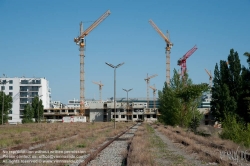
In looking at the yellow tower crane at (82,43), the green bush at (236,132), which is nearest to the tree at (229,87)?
the green bush at (236,132)

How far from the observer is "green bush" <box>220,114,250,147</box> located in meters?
23.3

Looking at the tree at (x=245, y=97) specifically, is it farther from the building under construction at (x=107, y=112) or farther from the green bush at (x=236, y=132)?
the building under construction at (x=107, y=112)

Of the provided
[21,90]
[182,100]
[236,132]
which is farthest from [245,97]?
[21,90]

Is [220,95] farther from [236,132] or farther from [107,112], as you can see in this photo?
[107,112]

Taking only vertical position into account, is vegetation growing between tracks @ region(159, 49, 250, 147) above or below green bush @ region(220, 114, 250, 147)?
above

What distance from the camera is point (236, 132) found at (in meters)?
25.0

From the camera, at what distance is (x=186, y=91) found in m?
50.1

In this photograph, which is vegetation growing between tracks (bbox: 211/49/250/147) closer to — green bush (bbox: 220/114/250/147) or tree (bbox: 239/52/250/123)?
tree (bbox: 239/52/250/123)

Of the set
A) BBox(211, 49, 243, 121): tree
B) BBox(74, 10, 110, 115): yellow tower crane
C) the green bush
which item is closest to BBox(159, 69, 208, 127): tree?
BBox(211, 49, 243, 121): tree

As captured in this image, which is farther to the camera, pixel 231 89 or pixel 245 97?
pixel 231 89

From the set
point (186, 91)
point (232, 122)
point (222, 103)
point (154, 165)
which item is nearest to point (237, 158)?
point (154, 165)

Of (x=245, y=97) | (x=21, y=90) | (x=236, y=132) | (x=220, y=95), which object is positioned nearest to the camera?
(x=236, y=132)

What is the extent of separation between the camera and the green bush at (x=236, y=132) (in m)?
23.3

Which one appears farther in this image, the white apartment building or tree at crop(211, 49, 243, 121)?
the white apartment building
